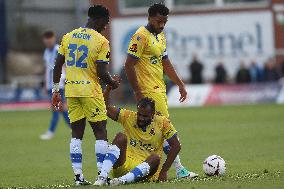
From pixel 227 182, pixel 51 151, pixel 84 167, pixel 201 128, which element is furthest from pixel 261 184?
pixel 201 128

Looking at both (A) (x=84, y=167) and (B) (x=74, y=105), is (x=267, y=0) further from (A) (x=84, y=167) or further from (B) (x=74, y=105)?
(B) (x=74, y=105)

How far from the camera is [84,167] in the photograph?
53.7ft

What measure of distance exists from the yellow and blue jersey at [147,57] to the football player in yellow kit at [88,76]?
790 mm

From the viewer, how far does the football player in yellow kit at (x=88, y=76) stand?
13062mm

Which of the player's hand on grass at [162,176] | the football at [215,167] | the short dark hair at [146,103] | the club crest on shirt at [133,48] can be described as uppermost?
the club crest on shirt at [133,48]

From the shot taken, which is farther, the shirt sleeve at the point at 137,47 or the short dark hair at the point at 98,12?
the shirt sleeve at the point at 137,47

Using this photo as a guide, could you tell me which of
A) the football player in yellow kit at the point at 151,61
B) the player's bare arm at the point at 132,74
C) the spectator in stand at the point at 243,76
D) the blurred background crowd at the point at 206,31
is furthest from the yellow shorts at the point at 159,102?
the blurred background crowd at the point at 206,31

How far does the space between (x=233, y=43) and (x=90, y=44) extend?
32.1 metres

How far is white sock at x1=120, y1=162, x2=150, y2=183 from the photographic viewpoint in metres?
12.7

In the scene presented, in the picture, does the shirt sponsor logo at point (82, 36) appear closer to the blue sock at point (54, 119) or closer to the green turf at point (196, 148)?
the green turf at point (196, 148)

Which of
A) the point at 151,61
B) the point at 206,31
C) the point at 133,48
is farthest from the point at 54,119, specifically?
the point at 206,31

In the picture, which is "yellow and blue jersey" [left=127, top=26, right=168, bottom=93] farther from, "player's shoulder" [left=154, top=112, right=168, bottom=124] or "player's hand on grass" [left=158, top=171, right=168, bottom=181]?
"player's hand on grass" [left=158, top=171, right=168, bottom=181]

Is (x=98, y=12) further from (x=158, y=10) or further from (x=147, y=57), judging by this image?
(x=147, y=57)

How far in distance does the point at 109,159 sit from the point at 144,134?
0.79 metres
